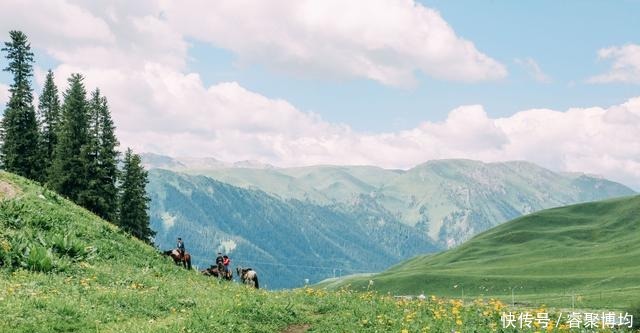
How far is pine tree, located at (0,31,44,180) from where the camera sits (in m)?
74.4

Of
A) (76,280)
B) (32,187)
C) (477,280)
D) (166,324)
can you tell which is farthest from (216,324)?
(477,280)

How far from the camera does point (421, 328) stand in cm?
1606

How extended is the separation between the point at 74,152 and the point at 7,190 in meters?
35.4

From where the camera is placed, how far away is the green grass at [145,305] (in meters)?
15.8

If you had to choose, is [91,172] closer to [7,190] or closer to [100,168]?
[100,168]

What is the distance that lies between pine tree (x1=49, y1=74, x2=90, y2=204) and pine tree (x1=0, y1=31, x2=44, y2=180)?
5253 mm

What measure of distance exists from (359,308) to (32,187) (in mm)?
30757

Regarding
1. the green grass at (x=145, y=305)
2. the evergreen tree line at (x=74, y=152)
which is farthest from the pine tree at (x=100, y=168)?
the green grass at (x=145, y=305)

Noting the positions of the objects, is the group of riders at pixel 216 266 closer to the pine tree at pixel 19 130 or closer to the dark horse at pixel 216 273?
the dark horse at pixel 216 273

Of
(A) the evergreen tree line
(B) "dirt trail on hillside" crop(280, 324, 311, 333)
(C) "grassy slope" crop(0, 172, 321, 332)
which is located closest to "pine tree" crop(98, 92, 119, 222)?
(A) the evergreen tree line

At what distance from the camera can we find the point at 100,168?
72375 mm

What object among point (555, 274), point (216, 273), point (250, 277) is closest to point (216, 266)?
point (216, 273)

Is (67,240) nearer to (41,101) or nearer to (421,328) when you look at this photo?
(421,328)

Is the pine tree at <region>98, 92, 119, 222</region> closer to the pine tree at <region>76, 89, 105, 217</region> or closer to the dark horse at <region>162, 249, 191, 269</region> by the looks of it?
the pine tree at <region>76, 89, 105, 217</region>
